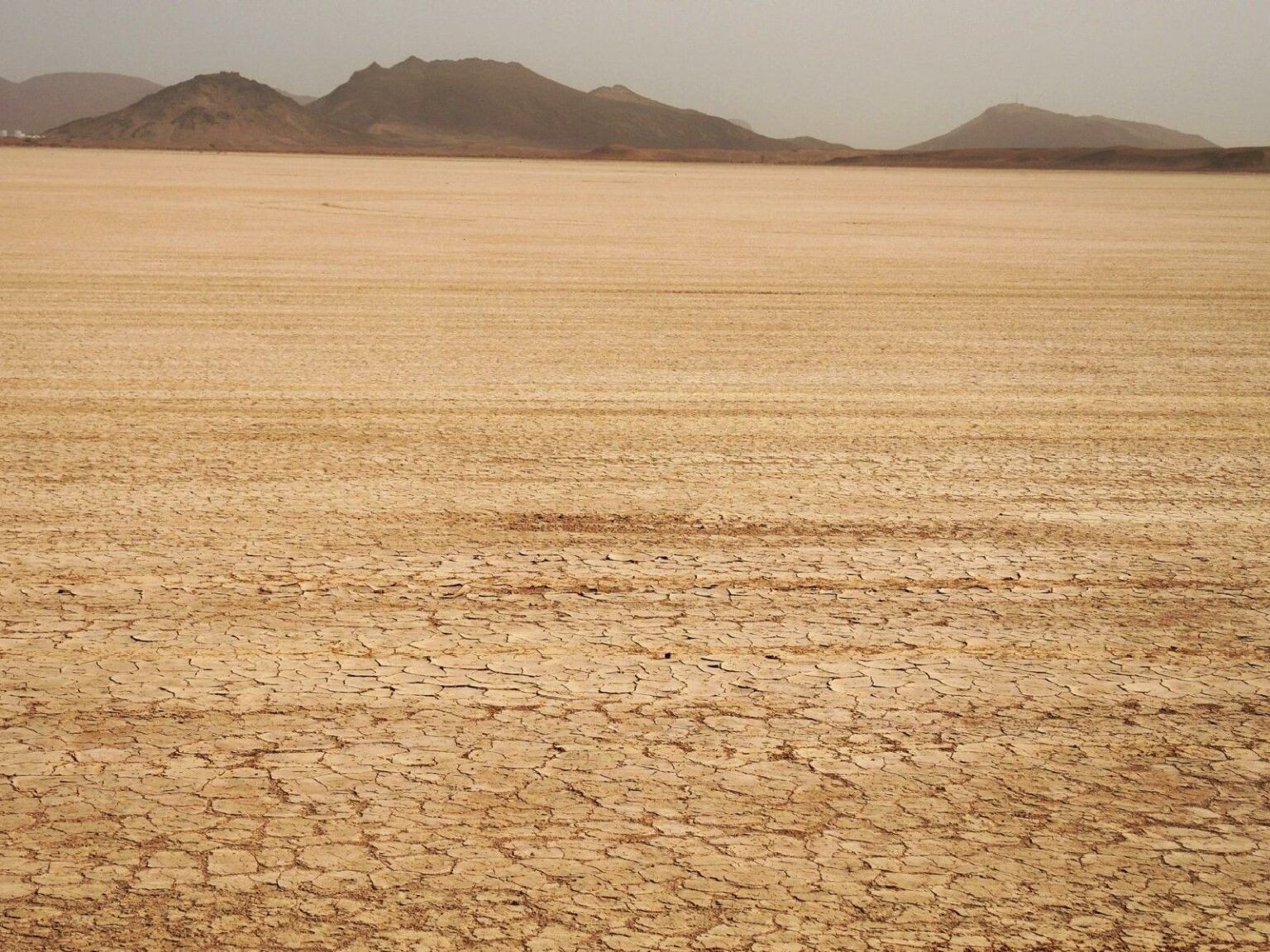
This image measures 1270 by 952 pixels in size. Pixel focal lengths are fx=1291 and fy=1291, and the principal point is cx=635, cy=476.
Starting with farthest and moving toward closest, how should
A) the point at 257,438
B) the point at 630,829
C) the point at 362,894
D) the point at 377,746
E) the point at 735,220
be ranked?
the point at 735,220 → the point at 257,438 → the point at 377,746 → the point at 630,829 → the point at 362,894

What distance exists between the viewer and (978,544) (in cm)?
532

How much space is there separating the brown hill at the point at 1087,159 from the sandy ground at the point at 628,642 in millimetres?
108388

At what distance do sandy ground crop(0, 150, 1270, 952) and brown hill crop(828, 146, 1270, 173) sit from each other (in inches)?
4267

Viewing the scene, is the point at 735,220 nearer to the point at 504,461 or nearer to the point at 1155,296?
the point at 1155,296

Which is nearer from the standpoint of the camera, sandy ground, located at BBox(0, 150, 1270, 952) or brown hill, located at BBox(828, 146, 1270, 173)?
sandy ground, located at BBox(0, 150, 1270, 952)

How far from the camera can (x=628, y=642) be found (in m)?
4.27

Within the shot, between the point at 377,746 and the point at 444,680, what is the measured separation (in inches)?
17.7

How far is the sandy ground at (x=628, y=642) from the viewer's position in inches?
115

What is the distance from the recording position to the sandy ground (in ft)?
9.59

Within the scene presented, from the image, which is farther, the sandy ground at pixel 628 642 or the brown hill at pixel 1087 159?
the brown hill at pixel 1087 159

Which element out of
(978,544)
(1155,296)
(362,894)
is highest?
(1155,296)

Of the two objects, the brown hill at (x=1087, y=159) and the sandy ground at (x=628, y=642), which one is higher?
the brown hill at (x=1087, y=159)

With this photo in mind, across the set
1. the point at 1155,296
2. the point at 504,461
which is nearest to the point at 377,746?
the point at 504,461

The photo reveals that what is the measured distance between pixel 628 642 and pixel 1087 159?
449 ft
